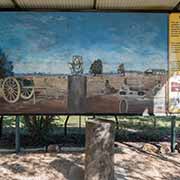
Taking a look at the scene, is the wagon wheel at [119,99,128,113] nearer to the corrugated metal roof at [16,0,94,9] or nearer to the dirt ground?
the dirt ground

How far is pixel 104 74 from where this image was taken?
7363 millimetres

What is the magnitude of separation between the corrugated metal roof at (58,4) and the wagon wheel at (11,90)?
1.48 meters

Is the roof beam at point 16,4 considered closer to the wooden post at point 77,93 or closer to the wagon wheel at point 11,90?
the wagon wheel at point 11,90

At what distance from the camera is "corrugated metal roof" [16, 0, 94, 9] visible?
6828 mm

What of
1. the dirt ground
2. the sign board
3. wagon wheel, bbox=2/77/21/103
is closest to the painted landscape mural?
wagon wheel, bbox=2/77/21/103

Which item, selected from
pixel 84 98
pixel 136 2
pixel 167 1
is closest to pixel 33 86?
pixel 84 98

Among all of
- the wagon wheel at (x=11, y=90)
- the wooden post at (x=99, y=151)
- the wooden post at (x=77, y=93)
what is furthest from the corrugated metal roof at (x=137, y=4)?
the wooden post at (x=99, y=151)

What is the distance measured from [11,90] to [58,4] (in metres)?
1.91

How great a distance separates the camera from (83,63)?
733cm

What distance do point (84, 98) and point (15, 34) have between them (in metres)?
1.85

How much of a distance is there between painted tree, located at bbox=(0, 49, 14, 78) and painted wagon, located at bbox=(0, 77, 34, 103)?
104 mm

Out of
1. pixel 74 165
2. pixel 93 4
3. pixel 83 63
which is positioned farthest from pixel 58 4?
pixel 74 165

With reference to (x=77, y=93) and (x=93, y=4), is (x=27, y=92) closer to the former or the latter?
(x=77, y=93)

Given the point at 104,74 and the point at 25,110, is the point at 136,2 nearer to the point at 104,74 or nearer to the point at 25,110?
the point at 104,74
